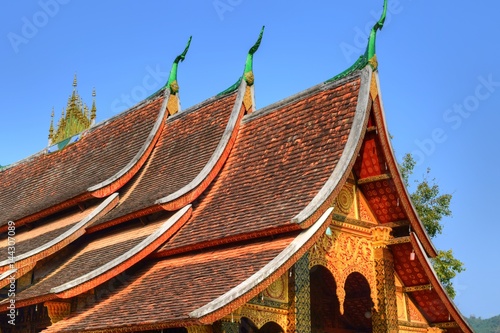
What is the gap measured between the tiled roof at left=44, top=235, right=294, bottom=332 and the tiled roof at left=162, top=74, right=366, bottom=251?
278 mm

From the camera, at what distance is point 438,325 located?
10883 millimetres

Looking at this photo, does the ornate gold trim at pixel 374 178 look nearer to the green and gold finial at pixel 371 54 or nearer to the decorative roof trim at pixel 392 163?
the decorative roof trim at pixel 392 163

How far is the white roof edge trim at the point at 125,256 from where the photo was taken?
28.7ft

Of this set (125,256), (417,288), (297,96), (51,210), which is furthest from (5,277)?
(417,288)

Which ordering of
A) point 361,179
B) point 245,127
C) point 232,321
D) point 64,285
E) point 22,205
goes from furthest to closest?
point 22,205 < point 245,127 < point 361,179 < point 64,285 < point 232,321

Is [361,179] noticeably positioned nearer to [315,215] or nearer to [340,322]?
[315,215]

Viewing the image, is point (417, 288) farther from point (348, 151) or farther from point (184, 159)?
point (184, 159)

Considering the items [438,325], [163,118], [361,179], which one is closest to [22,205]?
[163,118]

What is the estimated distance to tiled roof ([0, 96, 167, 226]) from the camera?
42.4 feet

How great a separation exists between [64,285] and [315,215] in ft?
11.6

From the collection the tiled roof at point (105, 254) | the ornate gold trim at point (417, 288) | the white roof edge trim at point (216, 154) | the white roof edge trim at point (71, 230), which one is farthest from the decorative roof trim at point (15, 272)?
the ornate gold trim at point (417, 288)

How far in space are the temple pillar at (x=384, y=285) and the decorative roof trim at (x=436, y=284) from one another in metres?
0.43

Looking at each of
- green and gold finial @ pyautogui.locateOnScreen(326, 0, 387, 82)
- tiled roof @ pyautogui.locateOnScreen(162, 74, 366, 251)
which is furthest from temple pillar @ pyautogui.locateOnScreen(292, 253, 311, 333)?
green and gold finial @ pyautogui.locateOnScreen(326, 0, 387, 82)

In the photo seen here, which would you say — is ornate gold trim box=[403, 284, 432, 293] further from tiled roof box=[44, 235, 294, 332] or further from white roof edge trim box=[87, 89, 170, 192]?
white roof edge trim box=[87, 89, 170, 192]
